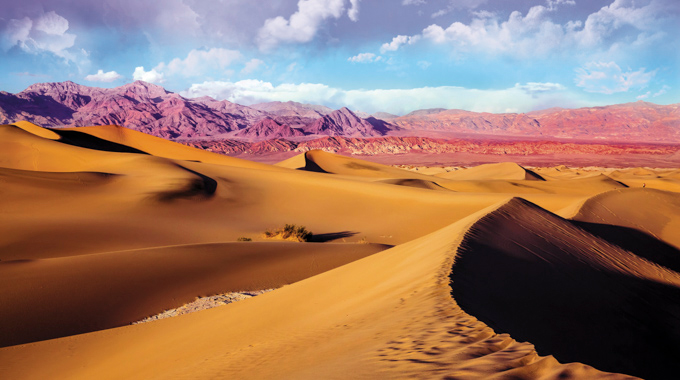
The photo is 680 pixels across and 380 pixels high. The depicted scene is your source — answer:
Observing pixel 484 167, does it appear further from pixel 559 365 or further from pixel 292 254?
pixel 559 365

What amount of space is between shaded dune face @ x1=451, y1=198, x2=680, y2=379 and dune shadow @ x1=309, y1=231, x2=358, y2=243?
8066 millimetres

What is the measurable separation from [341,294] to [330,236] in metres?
10.5

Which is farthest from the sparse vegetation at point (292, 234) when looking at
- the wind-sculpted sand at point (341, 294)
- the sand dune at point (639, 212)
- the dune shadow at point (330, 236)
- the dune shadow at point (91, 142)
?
the dune shadow at point (91, 142)

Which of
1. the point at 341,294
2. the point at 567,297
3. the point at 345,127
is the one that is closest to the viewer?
the point at 567,297

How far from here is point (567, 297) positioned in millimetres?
5578

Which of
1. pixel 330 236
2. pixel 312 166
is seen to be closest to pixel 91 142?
pixel 312 166

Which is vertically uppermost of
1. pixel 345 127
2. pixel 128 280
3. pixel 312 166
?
pixel 345 127

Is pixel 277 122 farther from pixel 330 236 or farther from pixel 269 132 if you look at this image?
pixel 330 236

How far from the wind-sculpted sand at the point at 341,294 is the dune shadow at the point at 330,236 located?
135 millimetres

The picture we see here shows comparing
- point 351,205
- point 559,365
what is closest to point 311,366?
point 559,365

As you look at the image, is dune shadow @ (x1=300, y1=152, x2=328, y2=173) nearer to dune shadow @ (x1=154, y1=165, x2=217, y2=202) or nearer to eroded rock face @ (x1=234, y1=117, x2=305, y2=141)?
dune shadow @ (x1=154, y1=165, x2=217, y2=202)

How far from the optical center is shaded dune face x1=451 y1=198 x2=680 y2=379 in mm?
4426

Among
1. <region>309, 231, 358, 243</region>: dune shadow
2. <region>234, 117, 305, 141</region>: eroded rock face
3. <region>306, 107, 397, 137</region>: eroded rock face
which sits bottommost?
<region>309, 231, 358, 243</region>: dune shadow

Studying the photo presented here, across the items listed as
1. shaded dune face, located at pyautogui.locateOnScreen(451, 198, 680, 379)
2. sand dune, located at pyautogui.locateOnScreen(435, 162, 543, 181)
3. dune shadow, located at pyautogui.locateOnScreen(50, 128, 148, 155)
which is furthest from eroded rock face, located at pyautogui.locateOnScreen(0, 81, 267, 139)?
shaded dune face, located at pyautogui.locateOnScreen(451, 198, 680, 379)
